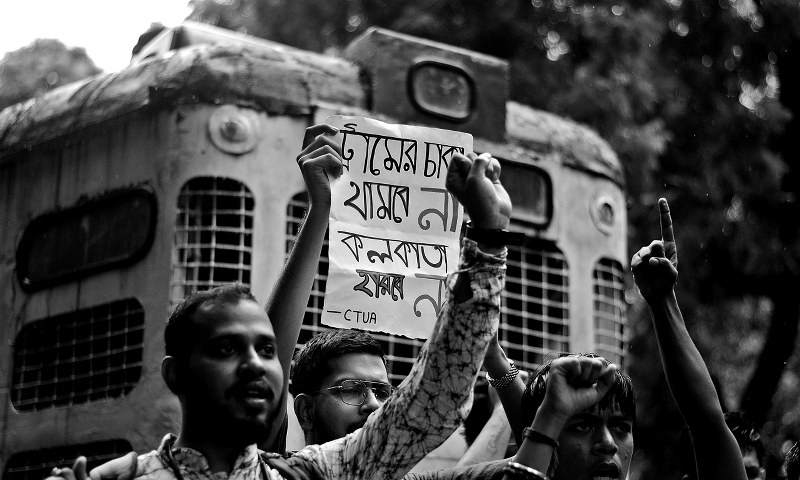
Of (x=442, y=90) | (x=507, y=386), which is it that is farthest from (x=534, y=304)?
(x=507, y=386)

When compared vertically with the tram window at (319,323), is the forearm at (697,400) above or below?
below

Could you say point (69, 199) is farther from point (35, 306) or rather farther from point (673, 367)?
point (673, 367)

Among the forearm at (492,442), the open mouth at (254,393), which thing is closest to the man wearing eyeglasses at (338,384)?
the forearm at (492,442)

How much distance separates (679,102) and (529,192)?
534 centimetres

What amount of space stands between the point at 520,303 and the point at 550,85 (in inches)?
183

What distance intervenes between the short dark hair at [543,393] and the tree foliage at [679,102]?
6840mm

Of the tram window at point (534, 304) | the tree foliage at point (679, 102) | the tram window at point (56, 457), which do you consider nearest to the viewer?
the tram window at point (56, 457)

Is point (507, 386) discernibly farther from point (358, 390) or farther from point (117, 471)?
point (117, 471)

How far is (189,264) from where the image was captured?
16.4 ft

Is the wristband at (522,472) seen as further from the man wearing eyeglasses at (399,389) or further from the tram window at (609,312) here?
the tram window at (609,312)

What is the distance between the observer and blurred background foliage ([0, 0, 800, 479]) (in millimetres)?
9977

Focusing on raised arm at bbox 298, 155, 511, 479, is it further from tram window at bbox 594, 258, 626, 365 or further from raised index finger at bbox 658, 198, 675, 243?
tram window at bbox 594, 258, 626, 365

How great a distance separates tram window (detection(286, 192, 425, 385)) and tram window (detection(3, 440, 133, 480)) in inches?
34.0

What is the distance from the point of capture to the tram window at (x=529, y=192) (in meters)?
5.90
